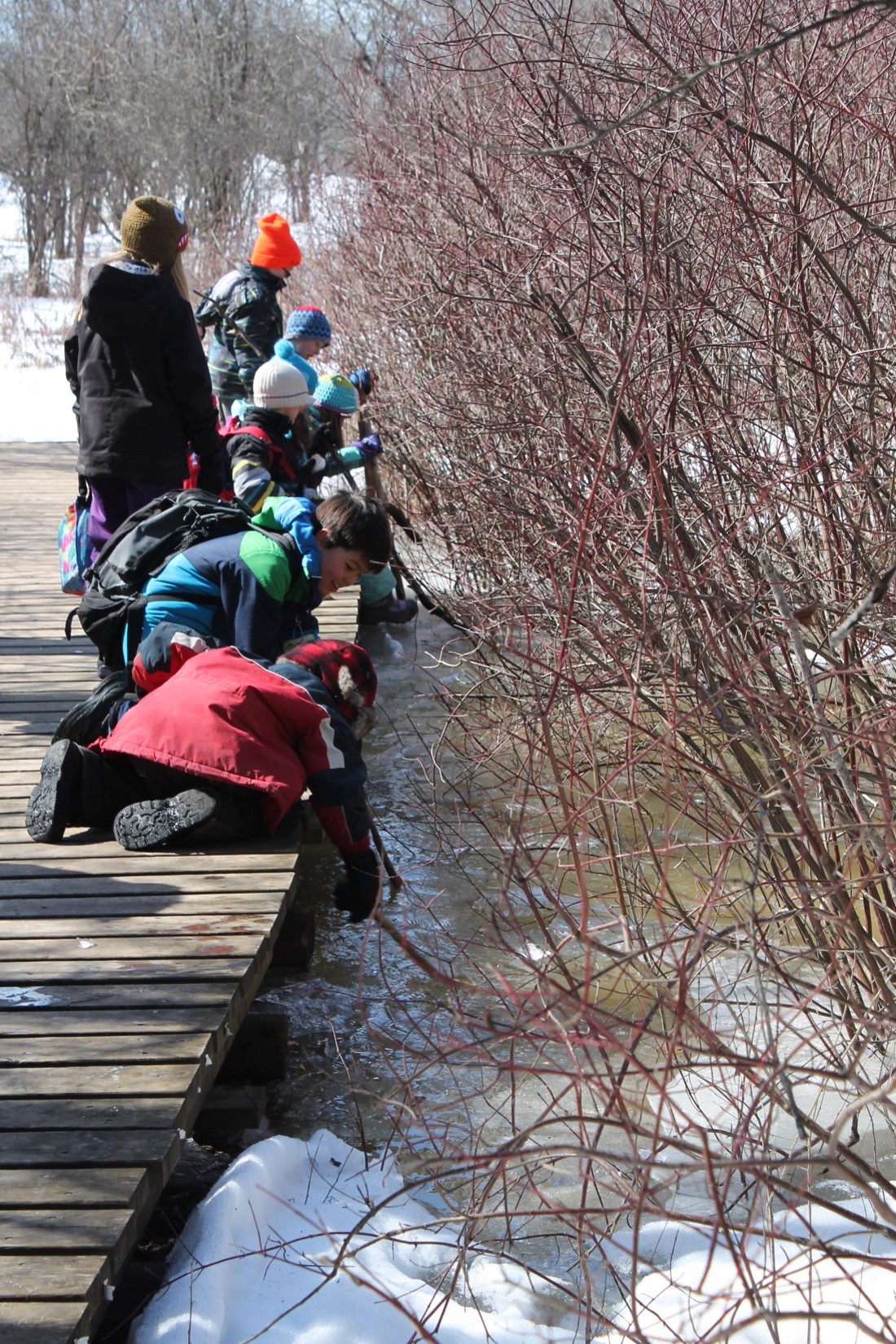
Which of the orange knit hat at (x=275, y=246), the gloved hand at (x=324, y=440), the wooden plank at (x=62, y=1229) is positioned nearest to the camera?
the wooden plank at (x=62, y=1229)

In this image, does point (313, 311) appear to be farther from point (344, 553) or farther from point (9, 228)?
point (9, 228)

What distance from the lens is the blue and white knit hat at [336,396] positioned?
752 cm

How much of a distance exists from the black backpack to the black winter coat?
43cm

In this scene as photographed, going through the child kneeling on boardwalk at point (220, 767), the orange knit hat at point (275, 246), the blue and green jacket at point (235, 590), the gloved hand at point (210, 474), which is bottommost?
the child kneeling on boardwalk at point (220, 767)

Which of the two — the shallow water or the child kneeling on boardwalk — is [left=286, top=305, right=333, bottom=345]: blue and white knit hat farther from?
the child kneeling on boardwalk

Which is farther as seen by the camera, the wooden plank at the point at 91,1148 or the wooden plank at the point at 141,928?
the wooden plank at the point at 141,928

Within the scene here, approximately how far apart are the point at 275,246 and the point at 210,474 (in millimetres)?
2321

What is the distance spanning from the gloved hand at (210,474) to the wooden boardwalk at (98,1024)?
118 centimetres

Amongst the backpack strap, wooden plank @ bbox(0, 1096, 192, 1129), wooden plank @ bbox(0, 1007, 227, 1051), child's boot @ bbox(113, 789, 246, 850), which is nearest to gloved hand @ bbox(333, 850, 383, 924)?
child's boot @ bbox(113, 789, 246, 850)

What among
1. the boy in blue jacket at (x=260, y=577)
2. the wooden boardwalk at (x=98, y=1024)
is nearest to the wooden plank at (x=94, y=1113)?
the wooden boardwalk at (x=98, y=1024)

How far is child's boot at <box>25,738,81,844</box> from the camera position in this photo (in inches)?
153

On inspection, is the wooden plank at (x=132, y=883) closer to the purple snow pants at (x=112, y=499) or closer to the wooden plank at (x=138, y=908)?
the wooden plank at (x=138, y=908)

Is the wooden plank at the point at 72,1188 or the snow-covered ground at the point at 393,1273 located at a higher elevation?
the wooden plank at the point at 72,1188

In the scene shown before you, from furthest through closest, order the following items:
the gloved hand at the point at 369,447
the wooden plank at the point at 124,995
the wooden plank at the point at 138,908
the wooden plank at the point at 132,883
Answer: the gloved hand at the point at 369,447, the wooden plank at the point at 132,883, the wooden plank at the point at 138,908, the wooden plank at the point at 124,995
